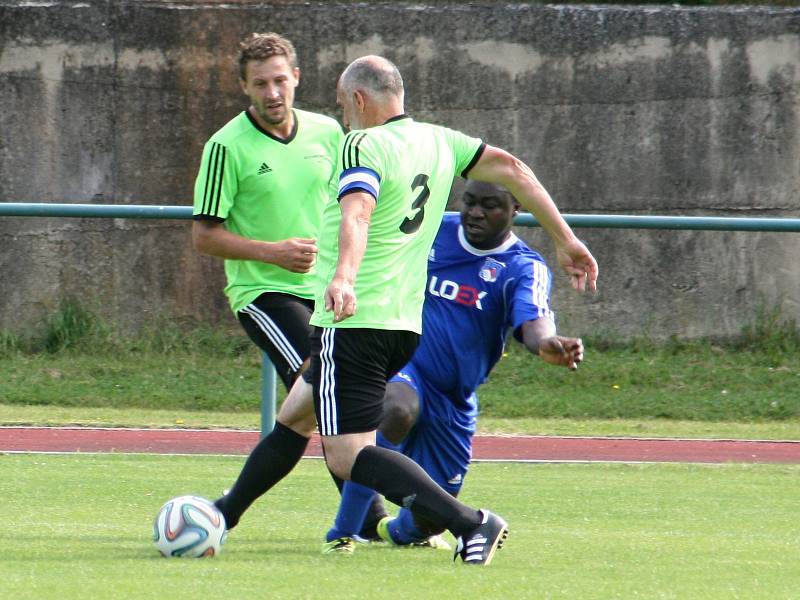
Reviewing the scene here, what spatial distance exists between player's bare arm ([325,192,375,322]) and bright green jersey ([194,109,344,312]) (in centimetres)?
130

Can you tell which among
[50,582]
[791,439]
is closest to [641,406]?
[791,439]

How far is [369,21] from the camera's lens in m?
12.5

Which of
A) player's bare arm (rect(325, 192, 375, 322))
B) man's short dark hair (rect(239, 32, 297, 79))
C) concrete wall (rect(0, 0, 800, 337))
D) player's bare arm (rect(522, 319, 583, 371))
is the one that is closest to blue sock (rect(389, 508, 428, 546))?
player's bare arm (rect(522, 319, 583, 371))

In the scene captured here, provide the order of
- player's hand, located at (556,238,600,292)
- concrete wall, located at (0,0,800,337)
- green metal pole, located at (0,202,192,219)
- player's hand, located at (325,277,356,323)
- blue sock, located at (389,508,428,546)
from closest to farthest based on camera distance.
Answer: player's hand, located at (325,277,356,323) < player's hand, located at (556,238,600,292) < blue sock, located at (389,508,428,546) < green metal pole, located at (0,202,192,219) < concrete wall, located at (0,0,800,337)

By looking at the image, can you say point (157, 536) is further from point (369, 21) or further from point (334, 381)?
point (369, 21)

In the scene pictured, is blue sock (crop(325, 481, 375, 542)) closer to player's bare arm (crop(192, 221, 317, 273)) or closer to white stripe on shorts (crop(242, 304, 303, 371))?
white stripe on shorts (crop(242, 304, 303, 371))

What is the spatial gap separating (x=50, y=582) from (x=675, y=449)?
18.6 ft

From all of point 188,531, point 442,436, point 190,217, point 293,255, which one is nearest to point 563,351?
point 442,436

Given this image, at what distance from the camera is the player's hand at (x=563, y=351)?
472 cm

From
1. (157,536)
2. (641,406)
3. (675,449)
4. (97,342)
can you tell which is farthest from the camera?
(97,342)

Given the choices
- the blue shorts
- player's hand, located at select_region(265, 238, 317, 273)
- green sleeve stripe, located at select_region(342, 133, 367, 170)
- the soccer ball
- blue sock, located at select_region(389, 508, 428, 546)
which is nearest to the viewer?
green sleeve stripe, located at select_region(342, 133, 367, 170)

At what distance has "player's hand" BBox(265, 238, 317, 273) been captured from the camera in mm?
5617

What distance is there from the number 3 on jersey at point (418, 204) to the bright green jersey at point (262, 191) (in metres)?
1.06

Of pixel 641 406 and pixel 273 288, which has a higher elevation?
pixel 273 288
